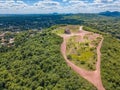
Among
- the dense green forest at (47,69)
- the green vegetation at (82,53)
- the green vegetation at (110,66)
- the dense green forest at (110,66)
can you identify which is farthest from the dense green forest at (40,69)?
the green vegetation at (110,66)

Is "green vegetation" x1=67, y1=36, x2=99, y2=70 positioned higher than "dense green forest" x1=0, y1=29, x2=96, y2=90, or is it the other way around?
"green vegetation" x1=67, y1=36, x2=99, y2=70

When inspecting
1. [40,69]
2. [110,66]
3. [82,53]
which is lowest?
[40,69]

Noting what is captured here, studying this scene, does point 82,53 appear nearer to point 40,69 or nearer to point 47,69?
point 47,69

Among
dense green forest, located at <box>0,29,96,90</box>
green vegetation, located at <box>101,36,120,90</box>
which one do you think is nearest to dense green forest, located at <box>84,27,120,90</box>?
green vegetation, located at <box>101,36,120,90</box>

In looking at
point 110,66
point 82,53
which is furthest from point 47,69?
point 110,66

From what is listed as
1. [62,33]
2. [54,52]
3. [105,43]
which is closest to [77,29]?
[62,33]

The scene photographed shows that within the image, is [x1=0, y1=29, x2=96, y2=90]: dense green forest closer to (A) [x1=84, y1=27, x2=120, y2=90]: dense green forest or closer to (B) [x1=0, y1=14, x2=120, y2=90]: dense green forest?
(B) [x1=0, y1=14, x2=120, y2=90]: dense green forest

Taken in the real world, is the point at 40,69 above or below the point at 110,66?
below
